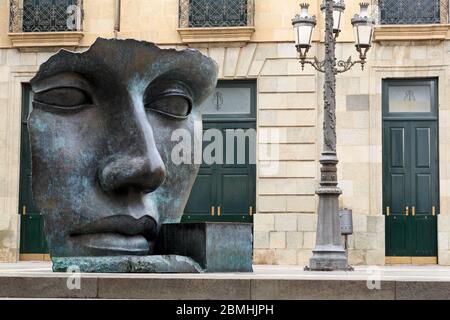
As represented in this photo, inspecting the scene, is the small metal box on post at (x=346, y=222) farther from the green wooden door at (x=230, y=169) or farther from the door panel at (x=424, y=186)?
the green wooden door at (x=230, y=169)

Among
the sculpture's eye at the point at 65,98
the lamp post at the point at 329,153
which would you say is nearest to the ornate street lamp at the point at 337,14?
the lamp post at the point at 329,153

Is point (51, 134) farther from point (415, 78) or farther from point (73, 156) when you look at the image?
point (415, 78)

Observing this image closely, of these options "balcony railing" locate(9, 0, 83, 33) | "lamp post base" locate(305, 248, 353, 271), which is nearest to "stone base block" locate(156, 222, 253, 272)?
"lamp post base" locate(305, 248, 353, 271)

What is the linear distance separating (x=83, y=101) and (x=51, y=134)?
0.43 m

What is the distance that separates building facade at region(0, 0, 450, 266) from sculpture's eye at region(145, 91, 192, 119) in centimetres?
1343

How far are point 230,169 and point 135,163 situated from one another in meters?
14.7

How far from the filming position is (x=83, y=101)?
9.02m

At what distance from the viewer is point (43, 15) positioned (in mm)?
24625

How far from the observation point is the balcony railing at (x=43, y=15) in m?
24.3

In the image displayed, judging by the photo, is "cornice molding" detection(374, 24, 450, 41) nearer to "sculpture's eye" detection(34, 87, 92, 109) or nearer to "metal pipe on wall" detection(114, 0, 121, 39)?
"metal pipe on wall" detection(114, 0, 121, 39)

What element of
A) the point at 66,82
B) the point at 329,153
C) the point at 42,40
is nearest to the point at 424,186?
the point at 329,153

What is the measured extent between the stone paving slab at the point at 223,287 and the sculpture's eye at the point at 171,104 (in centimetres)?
279
